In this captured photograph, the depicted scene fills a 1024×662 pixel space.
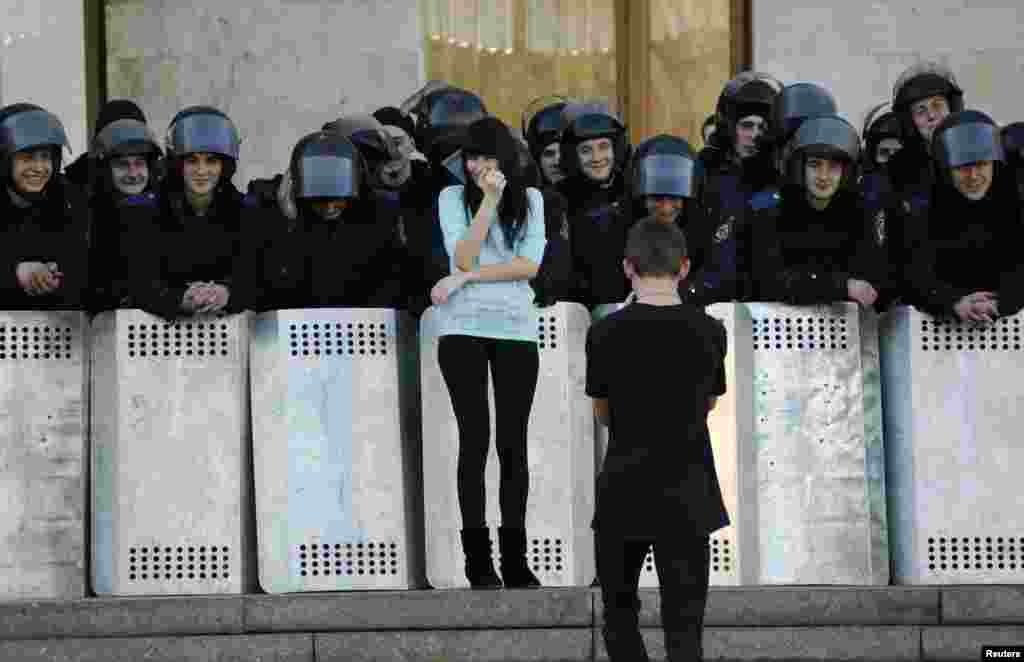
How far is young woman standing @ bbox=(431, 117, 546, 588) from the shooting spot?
10.4m

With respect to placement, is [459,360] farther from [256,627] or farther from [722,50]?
[722,50]

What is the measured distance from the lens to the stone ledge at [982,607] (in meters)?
10.4

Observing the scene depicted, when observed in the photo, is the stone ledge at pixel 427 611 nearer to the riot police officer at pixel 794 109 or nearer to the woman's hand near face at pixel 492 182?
the woman's hand near face at pixel 492 182

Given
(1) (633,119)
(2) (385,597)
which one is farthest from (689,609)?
(1) (633,119)

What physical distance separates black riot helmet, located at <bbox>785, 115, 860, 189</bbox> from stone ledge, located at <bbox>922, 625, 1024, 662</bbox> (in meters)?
1.88

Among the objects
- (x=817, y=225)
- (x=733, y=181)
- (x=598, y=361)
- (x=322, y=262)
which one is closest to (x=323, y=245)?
(x=322, y=262)

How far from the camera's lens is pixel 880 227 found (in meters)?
11.0

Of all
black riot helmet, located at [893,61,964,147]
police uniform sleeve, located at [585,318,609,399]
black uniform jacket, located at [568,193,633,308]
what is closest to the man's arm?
police uniform sleeve, located at [585,318,609,399]

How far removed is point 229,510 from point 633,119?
18.1 ft

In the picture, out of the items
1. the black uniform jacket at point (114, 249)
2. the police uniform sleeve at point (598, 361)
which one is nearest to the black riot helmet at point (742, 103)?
the black uniform jacket at point (114, 249)

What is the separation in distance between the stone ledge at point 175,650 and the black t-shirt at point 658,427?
2.10 m

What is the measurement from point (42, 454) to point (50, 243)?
2.70 feet

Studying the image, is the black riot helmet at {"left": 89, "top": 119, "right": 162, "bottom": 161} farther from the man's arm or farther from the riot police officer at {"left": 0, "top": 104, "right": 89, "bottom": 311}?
the man's arm

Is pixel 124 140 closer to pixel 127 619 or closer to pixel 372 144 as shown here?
pixel 372 144
